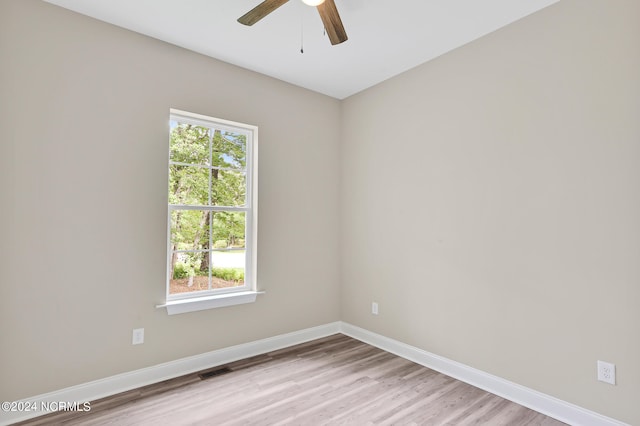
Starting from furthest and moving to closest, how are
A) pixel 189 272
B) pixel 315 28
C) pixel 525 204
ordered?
pixel 189 272 → pixel 315 28 → pixel 525 204

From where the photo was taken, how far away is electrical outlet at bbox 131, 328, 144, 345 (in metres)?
2.59

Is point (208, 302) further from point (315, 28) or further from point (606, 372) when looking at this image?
point (606, 372)

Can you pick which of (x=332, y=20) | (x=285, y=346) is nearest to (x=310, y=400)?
(x=285, y=346)

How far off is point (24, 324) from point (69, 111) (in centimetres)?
147

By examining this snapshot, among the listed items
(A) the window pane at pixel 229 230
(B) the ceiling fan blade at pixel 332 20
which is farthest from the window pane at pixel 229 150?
(B) the ceiling fan blade at pixel 332 20

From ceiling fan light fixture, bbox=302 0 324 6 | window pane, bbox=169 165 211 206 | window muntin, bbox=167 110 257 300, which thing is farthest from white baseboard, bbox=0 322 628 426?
ceiling fan light fixture, bbox=302 0 324 6

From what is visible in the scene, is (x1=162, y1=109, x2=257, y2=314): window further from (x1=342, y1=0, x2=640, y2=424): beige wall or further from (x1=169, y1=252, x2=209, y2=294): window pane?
(x1=342, y1=0, x2=640, y2=424): beige wall

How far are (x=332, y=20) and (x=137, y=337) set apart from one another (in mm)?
2656

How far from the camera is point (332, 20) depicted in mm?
1986

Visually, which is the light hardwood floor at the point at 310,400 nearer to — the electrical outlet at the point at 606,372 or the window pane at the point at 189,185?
the electrical outlet at the point at 606,372

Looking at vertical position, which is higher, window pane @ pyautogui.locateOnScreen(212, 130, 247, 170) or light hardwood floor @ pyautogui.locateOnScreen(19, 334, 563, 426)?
window pane @ pyautogui.locateOnScreen(212, 130, 247, 170)

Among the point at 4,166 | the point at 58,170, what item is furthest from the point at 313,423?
the point at 4,166

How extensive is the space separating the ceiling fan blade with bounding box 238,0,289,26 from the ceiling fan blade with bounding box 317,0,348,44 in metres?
0.23

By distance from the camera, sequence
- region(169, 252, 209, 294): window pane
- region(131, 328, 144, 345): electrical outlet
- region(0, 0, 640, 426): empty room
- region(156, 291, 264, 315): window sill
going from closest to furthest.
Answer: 1. region(0, 0, 640, 426): empty room
2. region(131, 328, 144, 345): electrical outlet
3. region(156, 291, 264, 315): window sill
4. region(169, 252, 209, 294): window pane
